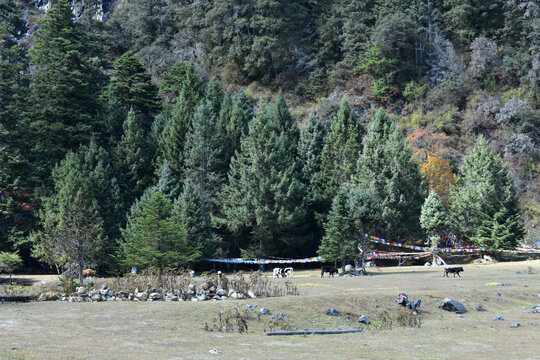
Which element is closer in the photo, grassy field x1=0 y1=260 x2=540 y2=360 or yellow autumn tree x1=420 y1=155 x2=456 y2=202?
grassy field x1=0 y1=260 x2=540 y2=360

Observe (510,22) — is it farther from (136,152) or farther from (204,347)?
(204,347)

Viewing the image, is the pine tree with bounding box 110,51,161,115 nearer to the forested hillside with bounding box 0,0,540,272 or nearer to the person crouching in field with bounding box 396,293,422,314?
the forested hillside with bounding box 0,0,540,272

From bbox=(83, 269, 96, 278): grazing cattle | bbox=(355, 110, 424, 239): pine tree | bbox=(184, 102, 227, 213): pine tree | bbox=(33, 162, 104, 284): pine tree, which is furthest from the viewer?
bbox=(184, 102, 227, 213): pine tree

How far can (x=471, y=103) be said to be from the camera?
69.6 metres

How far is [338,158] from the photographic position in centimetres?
5200

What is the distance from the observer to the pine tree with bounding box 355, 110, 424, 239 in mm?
48000

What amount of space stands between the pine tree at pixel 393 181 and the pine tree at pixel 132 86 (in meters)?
24.1

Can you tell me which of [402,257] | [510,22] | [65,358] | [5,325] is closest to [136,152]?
[402,257]

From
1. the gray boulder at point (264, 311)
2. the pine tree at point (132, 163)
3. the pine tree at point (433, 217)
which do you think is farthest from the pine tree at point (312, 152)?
the gray boulder at point (264, 311)

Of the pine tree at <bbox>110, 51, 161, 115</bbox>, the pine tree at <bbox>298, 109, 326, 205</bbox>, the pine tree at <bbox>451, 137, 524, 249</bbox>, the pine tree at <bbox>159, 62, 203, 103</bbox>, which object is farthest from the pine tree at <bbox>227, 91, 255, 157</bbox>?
the pine tree at <bbox>451, 137, 524, 249</bbox>

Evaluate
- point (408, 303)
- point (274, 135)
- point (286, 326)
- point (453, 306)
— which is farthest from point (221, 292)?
point (274, 135)

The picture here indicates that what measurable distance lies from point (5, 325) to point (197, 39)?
7024 cm

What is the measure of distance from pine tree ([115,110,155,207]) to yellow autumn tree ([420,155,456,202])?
87.2ft

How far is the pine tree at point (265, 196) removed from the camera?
4759 cm
